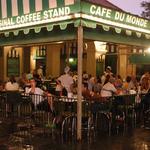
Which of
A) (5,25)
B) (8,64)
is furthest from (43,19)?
(8,64)

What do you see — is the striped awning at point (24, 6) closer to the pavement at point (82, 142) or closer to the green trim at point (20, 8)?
the green trim at point (20, 8)

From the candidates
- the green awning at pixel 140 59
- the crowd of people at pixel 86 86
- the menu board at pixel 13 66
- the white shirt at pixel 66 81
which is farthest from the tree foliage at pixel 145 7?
the white shirt at pixel 66 81

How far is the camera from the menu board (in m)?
21.5

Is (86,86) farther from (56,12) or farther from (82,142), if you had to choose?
(56,12)

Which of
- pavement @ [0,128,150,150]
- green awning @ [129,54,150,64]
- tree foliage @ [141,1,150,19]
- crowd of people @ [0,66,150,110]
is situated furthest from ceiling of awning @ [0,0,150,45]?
tree foliage @ [141,1,150,19]

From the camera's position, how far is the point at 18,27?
1166 centimetres

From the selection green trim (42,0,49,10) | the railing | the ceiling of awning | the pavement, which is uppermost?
green trim (42,0,49,10)

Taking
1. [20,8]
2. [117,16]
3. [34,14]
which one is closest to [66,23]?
[34,14]

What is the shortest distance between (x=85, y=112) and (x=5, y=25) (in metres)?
4.16

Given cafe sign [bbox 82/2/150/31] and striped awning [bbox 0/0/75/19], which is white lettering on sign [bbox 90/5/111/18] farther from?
striped awning [bbox 0/0/75/19]

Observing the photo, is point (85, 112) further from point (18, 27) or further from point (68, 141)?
point (18, 27)

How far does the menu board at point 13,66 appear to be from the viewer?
846 inches

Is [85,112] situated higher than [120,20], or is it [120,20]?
[120,20]

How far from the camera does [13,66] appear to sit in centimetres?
2200
